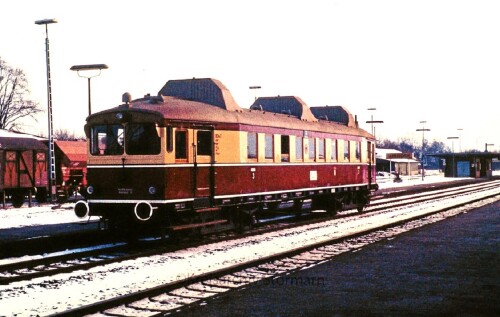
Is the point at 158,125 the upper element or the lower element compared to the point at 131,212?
upper

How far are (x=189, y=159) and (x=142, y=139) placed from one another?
3.86 feet

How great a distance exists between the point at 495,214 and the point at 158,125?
14.1 m

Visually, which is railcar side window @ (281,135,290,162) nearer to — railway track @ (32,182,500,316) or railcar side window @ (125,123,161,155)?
railway track @ (32,182,500,316)

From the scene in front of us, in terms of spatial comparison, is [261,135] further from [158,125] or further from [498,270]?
[498,270]

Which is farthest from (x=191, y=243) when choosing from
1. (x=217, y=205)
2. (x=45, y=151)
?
(x=45, y=151)

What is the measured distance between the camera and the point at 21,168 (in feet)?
103

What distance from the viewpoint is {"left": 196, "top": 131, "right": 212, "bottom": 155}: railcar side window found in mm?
15141

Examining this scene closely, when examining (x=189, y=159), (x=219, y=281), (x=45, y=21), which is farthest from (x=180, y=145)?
(x=45, y=21)

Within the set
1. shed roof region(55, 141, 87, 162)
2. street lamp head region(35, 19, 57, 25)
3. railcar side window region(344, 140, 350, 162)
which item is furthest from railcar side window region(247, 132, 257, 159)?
shed roof region(55, 141, 87, 162)

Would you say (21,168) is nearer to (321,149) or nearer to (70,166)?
(70,166)

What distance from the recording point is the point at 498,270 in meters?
11.1

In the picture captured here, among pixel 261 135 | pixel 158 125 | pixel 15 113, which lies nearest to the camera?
pixel 158 125

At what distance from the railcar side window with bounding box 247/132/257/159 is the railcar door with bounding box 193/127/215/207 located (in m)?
1.68

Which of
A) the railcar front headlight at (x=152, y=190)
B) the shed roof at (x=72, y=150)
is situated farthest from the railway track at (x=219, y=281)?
the shed roof at (x=72, y=150)
